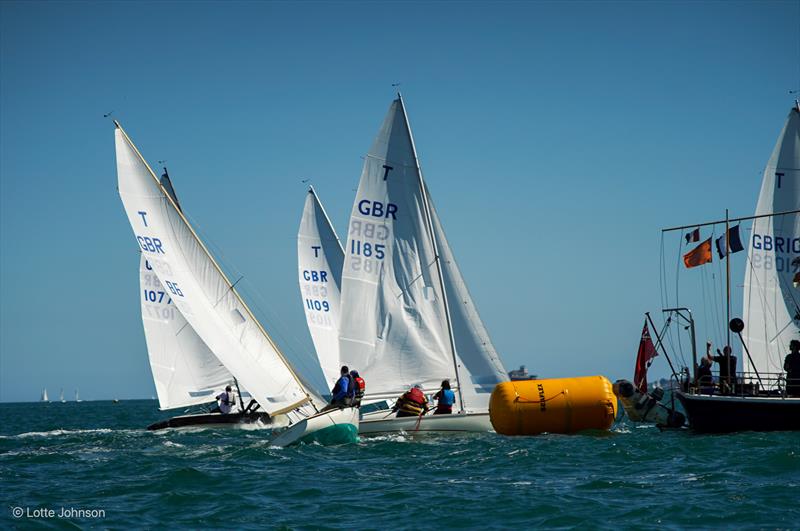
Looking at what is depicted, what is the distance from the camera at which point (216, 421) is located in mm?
35344

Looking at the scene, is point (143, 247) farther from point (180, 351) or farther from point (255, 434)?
point (180, 351)

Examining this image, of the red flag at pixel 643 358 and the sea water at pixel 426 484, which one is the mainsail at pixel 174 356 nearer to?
the sea water at pixel 426 484

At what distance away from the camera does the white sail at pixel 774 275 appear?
98.0 ft

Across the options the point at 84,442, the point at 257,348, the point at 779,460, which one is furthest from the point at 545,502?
the point at 84,442

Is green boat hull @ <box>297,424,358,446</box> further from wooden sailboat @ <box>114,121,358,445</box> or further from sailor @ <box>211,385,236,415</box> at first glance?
sailor @ <box>211,385,236,415</box>

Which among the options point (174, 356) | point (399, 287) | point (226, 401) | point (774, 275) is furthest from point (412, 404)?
point (174, 356)

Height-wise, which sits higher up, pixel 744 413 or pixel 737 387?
pixel 737 387

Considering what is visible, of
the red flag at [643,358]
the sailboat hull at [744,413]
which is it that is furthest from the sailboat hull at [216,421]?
the sailboat hull at [744,413]

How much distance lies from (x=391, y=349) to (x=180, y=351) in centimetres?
1567

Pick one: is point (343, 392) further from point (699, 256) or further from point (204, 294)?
point (699, 256)

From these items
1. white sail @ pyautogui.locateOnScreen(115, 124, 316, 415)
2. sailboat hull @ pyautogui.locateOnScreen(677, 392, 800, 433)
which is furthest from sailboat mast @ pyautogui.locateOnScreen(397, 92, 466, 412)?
sailboat hull @ pyautogui.locateOnScreen(677, 392, 800, 433)

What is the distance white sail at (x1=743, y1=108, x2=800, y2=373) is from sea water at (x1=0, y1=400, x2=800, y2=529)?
6490 millimetres

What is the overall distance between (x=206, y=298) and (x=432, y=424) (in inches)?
256

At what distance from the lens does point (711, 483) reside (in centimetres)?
1659
